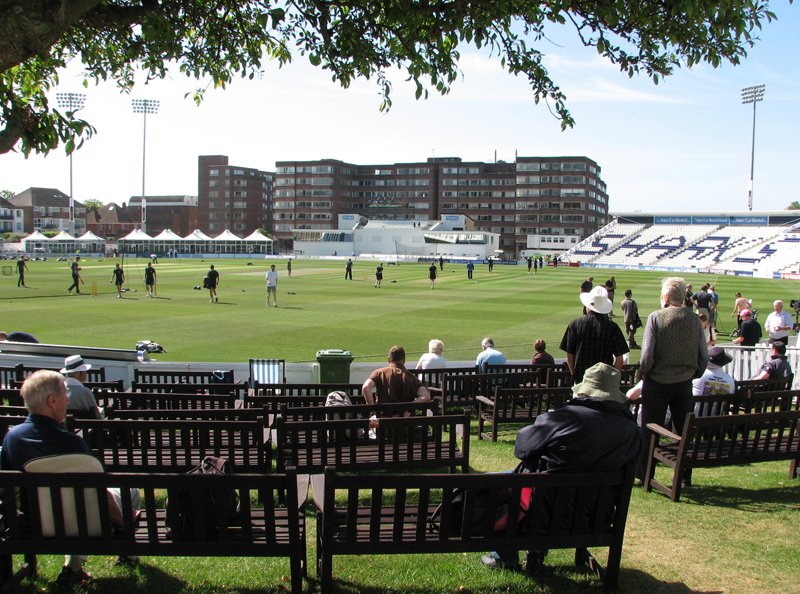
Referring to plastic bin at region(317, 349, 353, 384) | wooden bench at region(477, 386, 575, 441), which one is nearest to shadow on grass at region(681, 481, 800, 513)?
wooden bench at region(477, 386, 575, 441)

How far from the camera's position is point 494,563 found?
3879 mm

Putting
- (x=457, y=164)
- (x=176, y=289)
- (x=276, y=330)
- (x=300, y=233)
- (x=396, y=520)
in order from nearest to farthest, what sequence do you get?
(x=396, y=520) → (x=276, y=330) → (x=176, y=289) → (x=300, y=233) → (x=457, y=164)

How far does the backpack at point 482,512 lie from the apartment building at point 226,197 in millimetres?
144255

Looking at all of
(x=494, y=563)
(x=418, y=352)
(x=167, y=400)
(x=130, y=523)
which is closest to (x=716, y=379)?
(x=494, y=563)

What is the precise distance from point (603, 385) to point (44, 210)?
15990 cm

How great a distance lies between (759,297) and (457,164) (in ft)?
350

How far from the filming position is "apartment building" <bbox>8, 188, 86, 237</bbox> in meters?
135

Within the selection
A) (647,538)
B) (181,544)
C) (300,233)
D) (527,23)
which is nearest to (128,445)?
(181,544)

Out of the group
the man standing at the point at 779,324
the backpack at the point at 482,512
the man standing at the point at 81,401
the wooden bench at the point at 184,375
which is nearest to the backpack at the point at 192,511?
the backpack at the point at 482,512

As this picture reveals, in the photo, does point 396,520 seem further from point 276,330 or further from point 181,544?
point 276,330

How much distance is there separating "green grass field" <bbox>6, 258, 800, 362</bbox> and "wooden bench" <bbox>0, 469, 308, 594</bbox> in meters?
10.3

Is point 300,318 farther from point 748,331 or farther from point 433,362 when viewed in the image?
point 748,331

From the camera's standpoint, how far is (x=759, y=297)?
34.5 meters

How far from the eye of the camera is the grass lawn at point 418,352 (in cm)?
367
